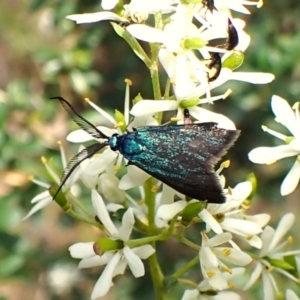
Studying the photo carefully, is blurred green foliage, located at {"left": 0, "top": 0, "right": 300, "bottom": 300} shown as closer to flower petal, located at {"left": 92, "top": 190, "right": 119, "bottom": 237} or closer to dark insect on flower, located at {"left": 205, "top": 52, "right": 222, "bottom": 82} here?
flower petal, located at {"left": 92, "top": 190, "right": 119, "bottom": 237}

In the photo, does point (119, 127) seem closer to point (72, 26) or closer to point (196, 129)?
point (196, 129)

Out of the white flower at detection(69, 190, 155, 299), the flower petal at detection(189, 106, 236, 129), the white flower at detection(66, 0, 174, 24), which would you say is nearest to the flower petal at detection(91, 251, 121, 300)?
the white flower at detection(69, 190, 155, 299)

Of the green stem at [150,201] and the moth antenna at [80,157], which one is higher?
the moth antenna at [80,157]

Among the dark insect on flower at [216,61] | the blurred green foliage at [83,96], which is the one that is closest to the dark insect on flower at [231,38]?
the dark insect on flower at [216,61]

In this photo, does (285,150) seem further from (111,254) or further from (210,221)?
(111,254)

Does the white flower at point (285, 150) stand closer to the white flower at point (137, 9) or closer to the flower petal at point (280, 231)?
the flower petal at point (280, 231)

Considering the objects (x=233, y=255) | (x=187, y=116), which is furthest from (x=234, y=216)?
(x=187, y=116)
